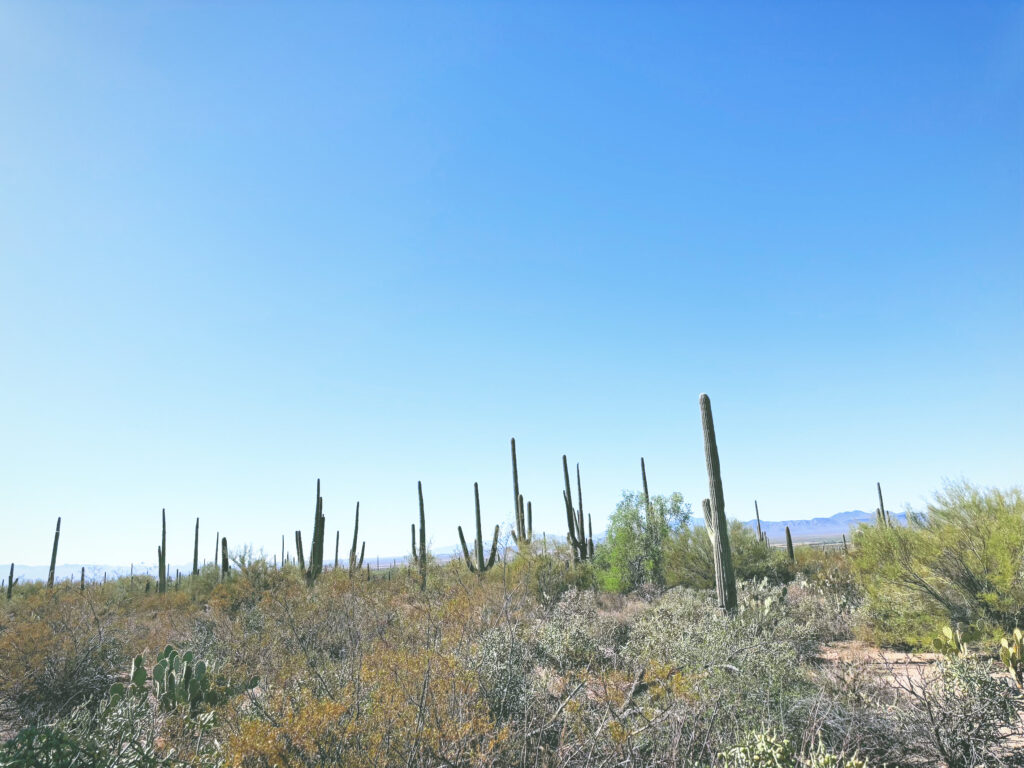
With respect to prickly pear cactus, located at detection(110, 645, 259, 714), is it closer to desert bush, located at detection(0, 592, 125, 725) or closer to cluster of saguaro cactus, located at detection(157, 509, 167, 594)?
desert bush, located at detection(0, 592, 125, 725)

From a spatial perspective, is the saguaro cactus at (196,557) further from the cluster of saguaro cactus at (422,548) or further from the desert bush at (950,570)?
the desert bush at (950,570)

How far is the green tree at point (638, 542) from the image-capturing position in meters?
19.3

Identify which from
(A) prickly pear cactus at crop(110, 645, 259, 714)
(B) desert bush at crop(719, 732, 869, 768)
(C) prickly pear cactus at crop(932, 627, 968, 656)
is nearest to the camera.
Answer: (B) desert bush at crop(719, 732, 869, 768)

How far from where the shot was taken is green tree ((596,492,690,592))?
19.3m

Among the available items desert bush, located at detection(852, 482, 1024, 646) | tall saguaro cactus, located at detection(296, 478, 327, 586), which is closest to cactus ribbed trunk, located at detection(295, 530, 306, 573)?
tall saguaro cactus, located at detection(296, 478, 327, 586)

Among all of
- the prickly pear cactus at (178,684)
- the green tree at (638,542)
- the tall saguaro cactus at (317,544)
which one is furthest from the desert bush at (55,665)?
the green tree at (638,542)

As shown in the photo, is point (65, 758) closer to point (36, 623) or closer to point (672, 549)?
point (36, 623)

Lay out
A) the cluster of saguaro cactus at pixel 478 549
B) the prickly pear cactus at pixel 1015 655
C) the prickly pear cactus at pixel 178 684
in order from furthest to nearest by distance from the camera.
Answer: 1. the cluster of saguaro cactus at pixel 478 549
2. the prickly pear cactus at pixel 178 684
3. the prickly pear cactus at pixel 1015 655

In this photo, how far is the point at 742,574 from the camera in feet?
58.5

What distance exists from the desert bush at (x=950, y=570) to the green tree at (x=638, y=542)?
8.06 metres

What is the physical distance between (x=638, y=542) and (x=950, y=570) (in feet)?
38.2

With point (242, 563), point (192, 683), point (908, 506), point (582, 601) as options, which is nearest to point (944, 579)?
point (908, 506)

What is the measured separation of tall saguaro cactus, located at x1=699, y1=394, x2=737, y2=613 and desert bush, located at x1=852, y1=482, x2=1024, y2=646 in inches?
93.3

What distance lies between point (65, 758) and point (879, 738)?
6.03m
